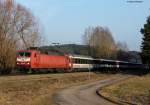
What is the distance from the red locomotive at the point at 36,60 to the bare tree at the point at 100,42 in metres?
61.8

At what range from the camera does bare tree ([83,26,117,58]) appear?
5094 inches

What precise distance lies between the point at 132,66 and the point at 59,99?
98.9m

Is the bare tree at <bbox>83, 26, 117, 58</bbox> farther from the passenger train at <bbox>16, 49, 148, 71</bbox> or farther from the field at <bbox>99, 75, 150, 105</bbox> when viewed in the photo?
the field at <bbox>99, 75, 150, 105</bbox>

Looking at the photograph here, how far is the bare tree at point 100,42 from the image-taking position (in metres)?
129

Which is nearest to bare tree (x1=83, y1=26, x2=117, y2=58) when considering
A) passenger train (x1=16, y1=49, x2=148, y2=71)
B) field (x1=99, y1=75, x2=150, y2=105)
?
passenger train (x1=16, y1=49, x2=148, y2=71)

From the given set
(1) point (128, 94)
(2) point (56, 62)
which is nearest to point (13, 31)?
(2) point (56, 62)

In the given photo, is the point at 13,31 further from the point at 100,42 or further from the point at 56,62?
the point at 100,42

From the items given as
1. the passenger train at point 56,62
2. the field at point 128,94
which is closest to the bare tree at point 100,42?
the passenger train at point 56,62

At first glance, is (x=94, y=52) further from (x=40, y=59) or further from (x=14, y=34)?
(x=40, y=59)

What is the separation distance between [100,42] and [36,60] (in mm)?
76291

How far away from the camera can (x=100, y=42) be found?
13175 cm

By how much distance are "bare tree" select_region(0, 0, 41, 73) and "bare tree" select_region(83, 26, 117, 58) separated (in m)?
53.5

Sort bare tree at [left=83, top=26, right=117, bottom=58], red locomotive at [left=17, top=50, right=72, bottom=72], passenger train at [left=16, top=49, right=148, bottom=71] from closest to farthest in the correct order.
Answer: red locomotive at [left=17, top=50, right=72, bottom=72] < passenger train at [left=16, top=49, right=148, bottom=71] < bare tree at [left=83, top=26, right=117, bottom=58]

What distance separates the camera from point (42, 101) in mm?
25516
